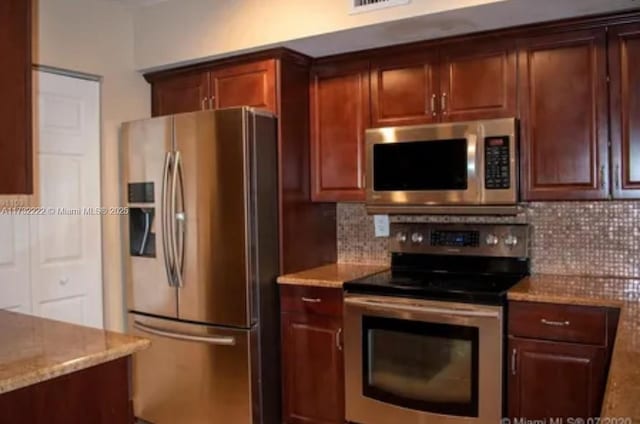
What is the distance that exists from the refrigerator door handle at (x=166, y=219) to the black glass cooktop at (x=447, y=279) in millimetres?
989

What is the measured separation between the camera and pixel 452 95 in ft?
9.32

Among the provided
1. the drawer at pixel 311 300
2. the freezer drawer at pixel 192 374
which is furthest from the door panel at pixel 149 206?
the drawer at pixel 311 300

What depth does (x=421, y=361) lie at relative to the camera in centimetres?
260

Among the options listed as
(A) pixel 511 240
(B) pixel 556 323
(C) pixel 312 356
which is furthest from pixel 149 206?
(B) pixel 556 323

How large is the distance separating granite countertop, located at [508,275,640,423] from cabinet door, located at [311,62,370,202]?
43.0 inches

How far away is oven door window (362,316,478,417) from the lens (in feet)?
8.17

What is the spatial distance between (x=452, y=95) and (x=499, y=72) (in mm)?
253

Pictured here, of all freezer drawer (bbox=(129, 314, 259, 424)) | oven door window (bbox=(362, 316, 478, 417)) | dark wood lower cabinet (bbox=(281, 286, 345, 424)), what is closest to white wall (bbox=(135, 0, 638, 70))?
dark wood lower cabinet (bbox=(281, 286, 345, 424))

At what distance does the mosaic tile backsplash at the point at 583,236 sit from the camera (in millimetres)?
2740

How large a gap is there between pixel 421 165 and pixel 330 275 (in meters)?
0.78

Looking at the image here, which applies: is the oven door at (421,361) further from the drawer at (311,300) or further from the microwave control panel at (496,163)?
the microwave control panel at (496,163)

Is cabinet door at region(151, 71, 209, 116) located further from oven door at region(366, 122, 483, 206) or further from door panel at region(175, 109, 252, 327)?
oven door at region(366, 122, 483, 206)

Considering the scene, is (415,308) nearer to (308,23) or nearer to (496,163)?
(496,163)

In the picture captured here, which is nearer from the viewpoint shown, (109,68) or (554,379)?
(554,379)
